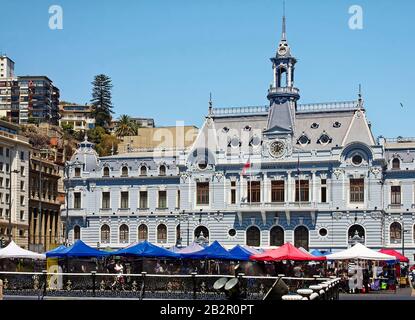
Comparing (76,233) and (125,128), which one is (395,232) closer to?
(76,233)

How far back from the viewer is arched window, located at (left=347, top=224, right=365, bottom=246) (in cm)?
6862

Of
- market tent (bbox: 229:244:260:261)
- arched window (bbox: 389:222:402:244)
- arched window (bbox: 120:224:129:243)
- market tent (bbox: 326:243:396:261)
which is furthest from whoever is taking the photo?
arched window (bbox: 120:224:129:243)

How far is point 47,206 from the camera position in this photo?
95.9 meters

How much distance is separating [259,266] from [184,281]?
14.2 meters

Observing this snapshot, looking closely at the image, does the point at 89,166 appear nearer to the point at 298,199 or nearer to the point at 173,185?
the point at 173,185

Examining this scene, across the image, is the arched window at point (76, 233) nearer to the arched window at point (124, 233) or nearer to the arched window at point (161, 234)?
the arched window at point (124, 233)

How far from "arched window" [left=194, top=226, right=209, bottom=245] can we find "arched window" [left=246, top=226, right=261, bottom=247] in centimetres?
353

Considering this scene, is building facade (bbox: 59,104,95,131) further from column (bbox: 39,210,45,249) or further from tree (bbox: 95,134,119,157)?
column (bbox: 39,210,45,249)

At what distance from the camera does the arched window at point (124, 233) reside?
7700cm

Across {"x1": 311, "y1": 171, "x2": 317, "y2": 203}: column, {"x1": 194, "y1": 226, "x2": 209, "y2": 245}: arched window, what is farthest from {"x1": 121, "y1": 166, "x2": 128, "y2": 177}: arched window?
{"x1": 311, "y1": 171, "x2": 317, "y2": 203}: column


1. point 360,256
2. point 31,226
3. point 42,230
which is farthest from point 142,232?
point 360,256

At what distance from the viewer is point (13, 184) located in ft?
281

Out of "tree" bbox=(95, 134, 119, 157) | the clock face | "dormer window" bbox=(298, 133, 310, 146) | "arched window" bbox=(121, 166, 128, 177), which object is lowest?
"arched window" bbox=(121, 166, 128, 177)
